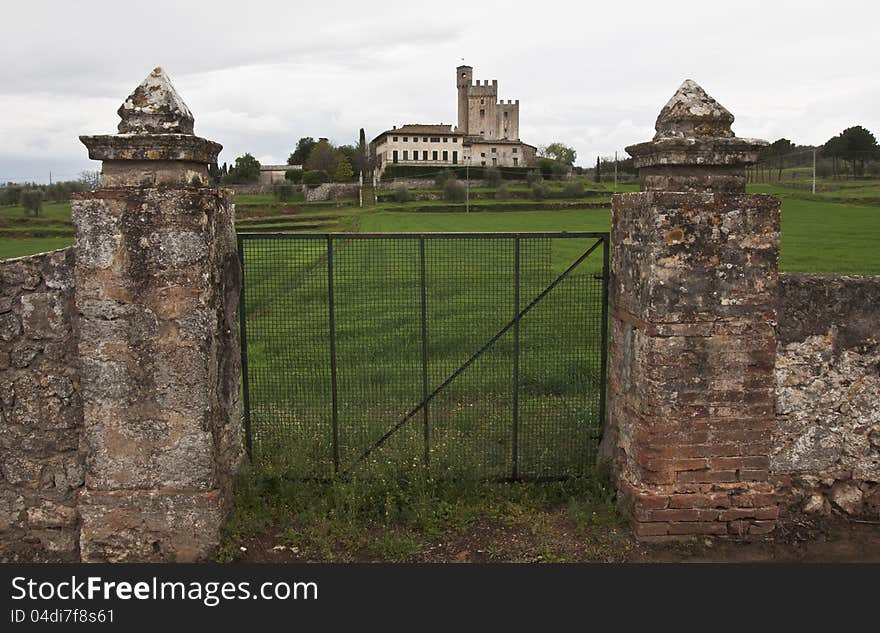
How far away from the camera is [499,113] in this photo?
111 metres

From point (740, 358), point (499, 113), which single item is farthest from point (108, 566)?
point (499, 113)

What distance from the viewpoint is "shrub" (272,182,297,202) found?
226 feet

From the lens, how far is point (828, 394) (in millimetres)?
5621

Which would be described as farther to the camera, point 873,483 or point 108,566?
point 873,483

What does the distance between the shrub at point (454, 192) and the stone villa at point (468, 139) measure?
22.3 m

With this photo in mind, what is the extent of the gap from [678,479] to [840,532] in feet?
4.79

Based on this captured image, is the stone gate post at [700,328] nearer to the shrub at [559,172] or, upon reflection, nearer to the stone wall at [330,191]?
the stone wall at [330,191]

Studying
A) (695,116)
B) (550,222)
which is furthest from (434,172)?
(695,116)

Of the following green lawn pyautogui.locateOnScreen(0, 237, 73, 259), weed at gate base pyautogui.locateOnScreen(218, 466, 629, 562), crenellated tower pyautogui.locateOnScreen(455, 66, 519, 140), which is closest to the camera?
weed at gate base pyautogui.locateOnScreen(218, 466, 629, 562)

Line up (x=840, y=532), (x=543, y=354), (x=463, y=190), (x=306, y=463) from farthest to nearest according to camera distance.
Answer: (x=463, y=190)
(x=543, y=354)
(x=306, y=463)
(x=840, y=532)

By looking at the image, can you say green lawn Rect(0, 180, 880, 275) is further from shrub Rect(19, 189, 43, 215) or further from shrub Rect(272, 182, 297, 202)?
shrub Rect(272, 182, 297, 202)

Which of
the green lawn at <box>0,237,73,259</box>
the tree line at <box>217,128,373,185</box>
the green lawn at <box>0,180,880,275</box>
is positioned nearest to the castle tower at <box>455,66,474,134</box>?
the tree line at <box>217,128,373,185</box>

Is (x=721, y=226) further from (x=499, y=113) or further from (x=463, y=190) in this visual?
(x=499, y=113)

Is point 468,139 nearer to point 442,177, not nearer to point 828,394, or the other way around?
point 442,177
